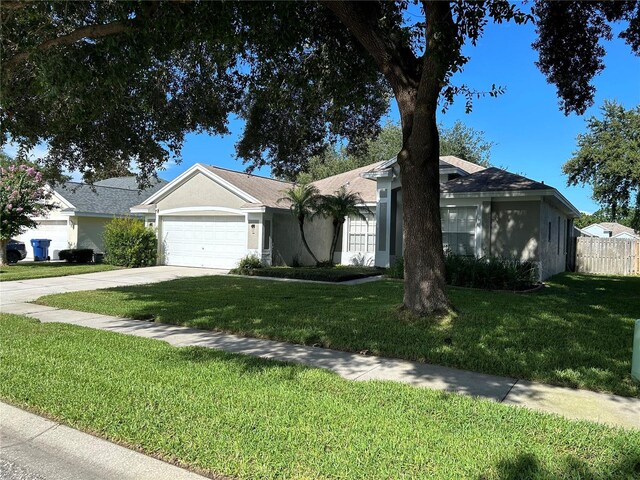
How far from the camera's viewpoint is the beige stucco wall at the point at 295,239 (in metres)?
20.3

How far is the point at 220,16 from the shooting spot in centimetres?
723

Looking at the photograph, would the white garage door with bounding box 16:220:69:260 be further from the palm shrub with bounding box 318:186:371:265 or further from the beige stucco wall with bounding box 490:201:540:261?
the beige stucco wall with bounding box 490:201:540:261

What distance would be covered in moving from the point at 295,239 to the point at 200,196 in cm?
462

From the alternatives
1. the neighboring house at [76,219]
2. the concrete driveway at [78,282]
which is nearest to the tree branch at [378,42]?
the concrete driveway at [78,282]

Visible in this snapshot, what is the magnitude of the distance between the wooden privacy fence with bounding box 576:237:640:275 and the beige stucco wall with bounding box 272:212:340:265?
13.6m

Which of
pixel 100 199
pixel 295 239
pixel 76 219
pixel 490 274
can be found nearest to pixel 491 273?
pixel 490 274

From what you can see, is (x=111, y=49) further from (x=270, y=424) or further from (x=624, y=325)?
(x=624, y=325)

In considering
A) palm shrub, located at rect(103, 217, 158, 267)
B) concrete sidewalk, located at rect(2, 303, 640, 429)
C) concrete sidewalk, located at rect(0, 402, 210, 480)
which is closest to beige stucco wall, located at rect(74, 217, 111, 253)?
palm shrub, located at rect(103, 217, 158, 267)

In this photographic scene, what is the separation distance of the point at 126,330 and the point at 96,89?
3998mm

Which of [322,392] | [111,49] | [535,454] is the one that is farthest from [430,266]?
[111,49]

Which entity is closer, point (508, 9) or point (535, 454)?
point (535, 454)

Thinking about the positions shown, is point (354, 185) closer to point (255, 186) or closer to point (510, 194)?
point (255, 186)

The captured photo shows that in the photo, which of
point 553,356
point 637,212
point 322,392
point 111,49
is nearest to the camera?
point 322,392

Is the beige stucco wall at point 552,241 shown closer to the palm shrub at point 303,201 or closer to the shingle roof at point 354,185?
the shingle roof at point 354,185
